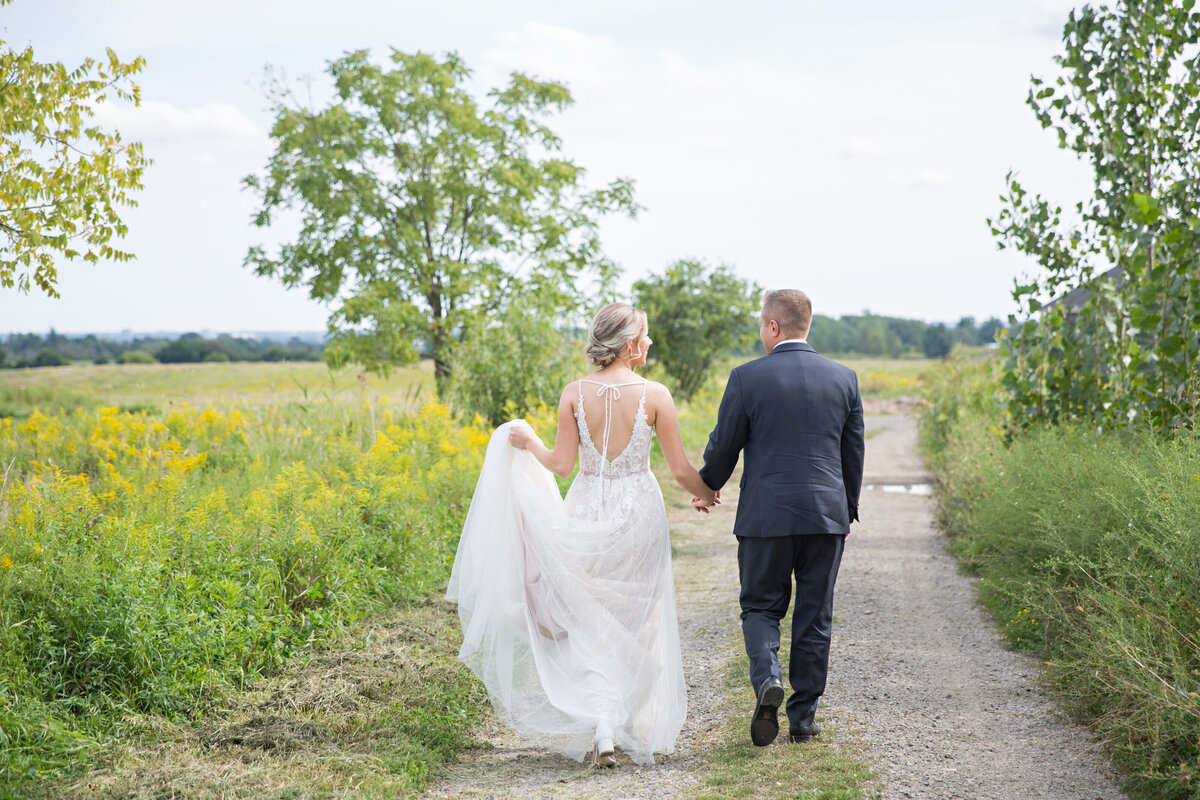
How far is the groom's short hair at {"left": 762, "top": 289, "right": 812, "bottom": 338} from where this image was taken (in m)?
4.72

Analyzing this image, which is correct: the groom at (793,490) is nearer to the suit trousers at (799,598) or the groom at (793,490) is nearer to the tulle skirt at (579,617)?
the suit trousers at (799,598)

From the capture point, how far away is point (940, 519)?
10.6 m

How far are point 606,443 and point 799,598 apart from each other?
1279 millimetres

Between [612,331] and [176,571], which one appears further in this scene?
[176,571]

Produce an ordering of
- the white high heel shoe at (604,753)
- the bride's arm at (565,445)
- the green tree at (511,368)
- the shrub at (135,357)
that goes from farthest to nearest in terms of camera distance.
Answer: the shrub at (135,357), the green tree at (511,368), the bride's arm at (565,445), the white high heel shoe at (604,753)

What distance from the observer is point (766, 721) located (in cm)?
436

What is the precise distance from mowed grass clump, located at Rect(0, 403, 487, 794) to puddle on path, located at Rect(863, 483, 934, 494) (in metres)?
7.91

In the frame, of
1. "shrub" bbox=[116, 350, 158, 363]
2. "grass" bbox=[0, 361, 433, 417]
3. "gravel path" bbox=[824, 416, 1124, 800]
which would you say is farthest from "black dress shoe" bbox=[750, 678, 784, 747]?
"shrub" bbox=[116, 350, 158, 363]

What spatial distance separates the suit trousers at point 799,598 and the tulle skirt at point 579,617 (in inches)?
17.2

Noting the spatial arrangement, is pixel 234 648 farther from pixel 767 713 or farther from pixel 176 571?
pixel 767 713

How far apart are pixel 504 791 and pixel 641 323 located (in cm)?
237

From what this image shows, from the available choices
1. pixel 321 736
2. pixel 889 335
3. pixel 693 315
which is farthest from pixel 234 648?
pixel 889 335

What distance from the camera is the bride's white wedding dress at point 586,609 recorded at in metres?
4.54

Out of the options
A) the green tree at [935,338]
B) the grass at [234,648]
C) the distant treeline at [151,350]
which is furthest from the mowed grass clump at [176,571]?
the green tree at [935,338]
